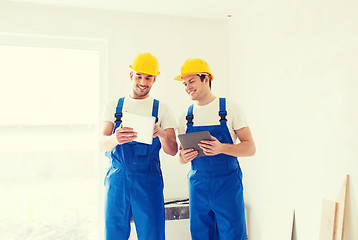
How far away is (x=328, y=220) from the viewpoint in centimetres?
186

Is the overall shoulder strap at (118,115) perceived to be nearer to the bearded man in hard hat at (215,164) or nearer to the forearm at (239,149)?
the bearded man in hard hat at (215,164)

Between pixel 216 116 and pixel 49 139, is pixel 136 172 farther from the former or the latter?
pixel 49 139

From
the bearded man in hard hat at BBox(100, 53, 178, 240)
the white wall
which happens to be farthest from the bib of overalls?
the white wall

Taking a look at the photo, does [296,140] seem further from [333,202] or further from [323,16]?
[323,16]

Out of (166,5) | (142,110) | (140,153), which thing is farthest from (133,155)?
(166,5)

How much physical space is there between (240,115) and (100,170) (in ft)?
5.82

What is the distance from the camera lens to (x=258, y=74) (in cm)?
282

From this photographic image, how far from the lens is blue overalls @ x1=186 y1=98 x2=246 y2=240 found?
192 cm

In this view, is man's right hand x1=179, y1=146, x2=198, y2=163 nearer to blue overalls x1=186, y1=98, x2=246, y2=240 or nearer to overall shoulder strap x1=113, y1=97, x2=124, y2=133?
blue overalls x1=186, y1=98, x2=246, y2=240

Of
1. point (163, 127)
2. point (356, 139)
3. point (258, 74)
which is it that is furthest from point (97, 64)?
point (356, 139)

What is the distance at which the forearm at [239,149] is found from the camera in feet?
6.32

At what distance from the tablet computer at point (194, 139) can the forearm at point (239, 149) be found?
16cm

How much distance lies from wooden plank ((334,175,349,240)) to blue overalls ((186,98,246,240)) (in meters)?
0.57

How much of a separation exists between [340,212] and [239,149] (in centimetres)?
73
